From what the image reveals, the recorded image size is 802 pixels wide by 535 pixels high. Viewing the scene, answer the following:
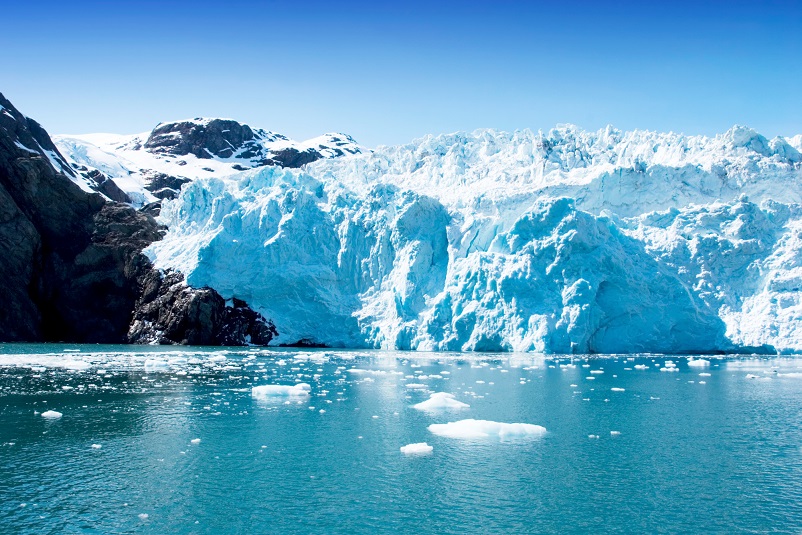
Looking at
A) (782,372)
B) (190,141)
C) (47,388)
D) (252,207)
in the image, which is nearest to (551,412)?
(47,388)

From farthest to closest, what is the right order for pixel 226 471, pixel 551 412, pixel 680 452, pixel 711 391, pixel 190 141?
pixel 190 141, pixel 711 391, pixel 551 412, pixel 680 452, pixel 226 471

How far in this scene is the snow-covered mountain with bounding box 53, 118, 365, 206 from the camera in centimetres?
6850

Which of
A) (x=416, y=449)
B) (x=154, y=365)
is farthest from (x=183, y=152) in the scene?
(x=416, y=449)

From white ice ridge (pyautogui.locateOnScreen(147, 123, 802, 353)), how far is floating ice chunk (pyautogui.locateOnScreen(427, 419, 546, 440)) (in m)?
23.3

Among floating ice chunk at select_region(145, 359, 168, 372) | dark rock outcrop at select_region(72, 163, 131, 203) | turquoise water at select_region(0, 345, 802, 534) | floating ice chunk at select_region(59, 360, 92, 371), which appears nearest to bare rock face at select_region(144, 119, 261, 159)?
dark rock outcrop at select_region(72, 163, 131, 203)

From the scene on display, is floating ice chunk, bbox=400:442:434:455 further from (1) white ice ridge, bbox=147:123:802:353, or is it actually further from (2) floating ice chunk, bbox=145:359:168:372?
(1) white ice ridge, bbox=147:123:802:353

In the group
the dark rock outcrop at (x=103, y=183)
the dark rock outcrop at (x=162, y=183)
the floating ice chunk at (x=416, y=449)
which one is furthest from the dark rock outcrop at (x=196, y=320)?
the floating ice chunk at (x=416, y=449)

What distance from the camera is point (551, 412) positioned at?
16.0m

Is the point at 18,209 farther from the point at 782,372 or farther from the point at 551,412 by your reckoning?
the point at 782,372

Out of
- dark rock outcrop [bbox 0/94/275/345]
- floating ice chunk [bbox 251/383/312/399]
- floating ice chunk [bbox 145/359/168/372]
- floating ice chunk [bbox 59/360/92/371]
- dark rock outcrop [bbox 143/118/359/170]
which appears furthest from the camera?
dark rock outcrop [bbox 143/118/359/170]

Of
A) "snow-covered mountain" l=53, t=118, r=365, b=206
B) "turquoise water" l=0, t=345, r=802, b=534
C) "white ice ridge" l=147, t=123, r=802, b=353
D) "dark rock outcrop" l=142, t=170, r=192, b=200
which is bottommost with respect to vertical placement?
"turquoise water" l=0, t=345, r=802, b=534

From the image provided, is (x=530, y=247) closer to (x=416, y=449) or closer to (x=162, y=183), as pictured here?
(x=416, y=449)

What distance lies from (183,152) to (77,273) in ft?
132

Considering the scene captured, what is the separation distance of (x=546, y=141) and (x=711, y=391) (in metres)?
32.4
